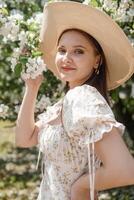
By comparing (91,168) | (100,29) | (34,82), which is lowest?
(91,168)

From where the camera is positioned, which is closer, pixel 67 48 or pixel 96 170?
pixel 96 170

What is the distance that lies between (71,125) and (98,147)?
147 millimetres

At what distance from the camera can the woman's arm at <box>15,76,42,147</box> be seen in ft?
8.96

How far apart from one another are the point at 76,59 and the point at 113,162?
516 millimetres

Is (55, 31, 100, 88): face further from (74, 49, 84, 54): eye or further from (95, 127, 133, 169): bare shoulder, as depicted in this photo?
(95, 127, 133, 169): bare shoulder

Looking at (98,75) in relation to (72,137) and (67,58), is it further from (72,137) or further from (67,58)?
(72,137)

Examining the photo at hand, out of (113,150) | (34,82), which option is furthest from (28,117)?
(113,150)

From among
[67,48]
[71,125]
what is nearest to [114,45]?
[67,48]

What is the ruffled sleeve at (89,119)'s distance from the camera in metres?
2.25

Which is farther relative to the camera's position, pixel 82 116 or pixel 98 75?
pixel 98 75

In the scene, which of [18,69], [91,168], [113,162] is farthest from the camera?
[18,69]

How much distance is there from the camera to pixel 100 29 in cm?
249

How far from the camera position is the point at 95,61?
2547 mm

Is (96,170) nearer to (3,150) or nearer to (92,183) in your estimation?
(92,183)
